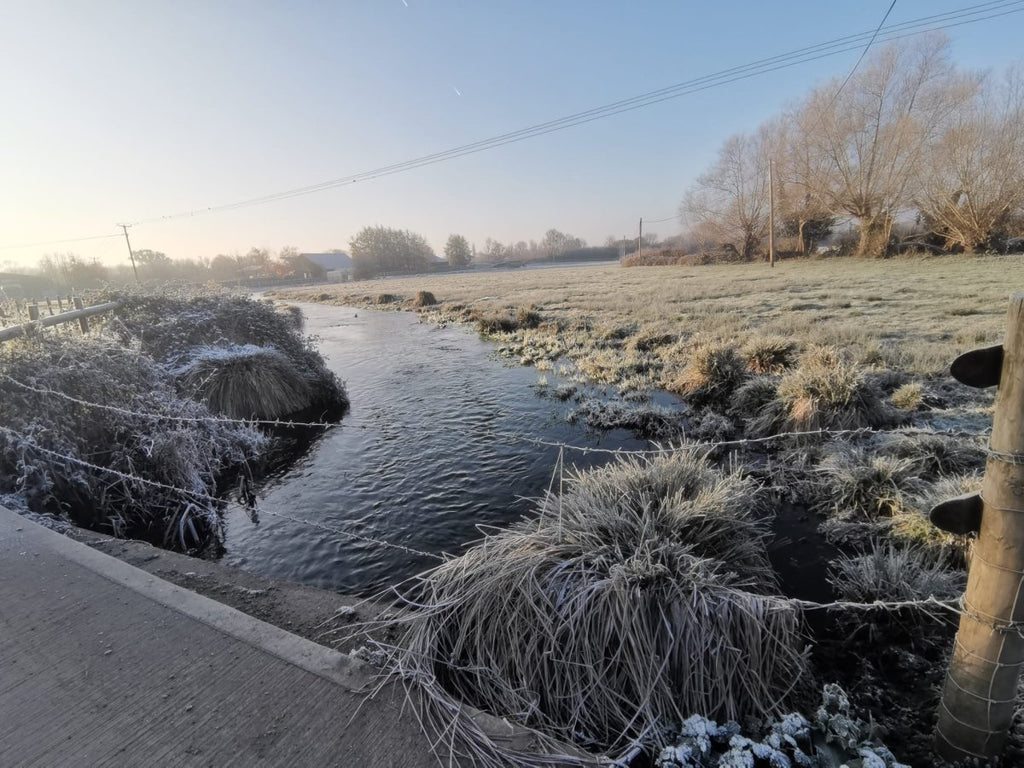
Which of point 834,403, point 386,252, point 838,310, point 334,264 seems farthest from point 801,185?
point 334,264

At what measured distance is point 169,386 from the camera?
7.55 meters

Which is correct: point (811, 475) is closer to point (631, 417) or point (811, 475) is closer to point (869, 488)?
point (869, 488)

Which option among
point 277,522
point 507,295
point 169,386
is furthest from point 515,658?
point 507,295

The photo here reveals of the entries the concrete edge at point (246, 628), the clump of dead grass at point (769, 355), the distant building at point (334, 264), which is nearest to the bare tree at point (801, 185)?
the clump of dead grass at point (769, 355)

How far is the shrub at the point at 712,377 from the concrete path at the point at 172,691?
7.51m

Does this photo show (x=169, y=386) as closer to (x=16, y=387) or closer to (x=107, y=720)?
(x=16, y=387)

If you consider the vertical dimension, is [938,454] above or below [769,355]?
below

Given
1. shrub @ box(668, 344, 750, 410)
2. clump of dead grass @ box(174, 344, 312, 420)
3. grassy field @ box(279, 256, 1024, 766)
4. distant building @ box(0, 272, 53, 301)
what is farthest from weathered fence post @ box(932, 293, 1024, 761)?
distant building @ box(0, 272, 53, 301)

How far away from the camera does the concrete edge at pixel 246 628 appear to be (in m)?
2.07

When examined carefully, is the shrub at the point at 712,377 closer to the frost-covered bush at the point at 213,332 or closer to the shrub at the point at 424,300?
the frost-covered bush at the point at 213,332

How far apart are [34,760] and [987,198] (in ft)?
129

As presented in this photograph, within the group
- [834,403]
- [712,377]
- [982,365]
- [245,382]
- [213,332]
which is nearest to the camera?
[982,365]

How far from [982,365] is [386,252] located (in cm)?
8512

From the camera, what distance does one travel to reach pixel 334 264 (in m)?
88.8
